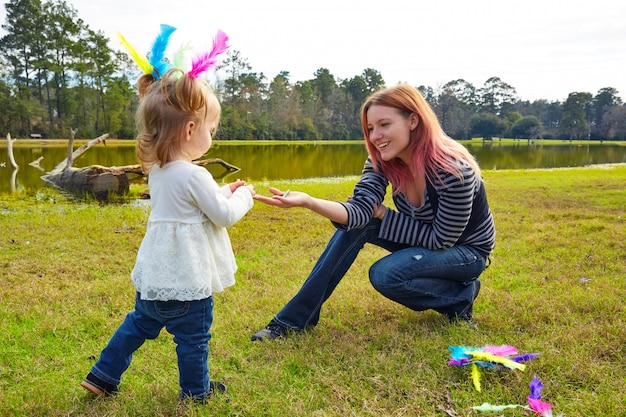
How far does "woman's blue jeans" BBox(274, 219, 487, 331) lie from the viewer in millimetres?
2525

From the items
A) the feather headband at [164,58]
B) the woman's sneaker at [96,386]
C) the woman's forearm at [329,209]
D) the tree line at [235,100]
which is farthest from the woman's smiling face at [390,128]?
the tree line at [235,100]

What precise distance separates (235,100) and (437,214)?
4992 cm

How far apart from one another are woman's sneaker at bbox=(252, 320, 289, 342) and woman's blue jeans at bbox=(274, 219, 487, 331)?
3 centimetres

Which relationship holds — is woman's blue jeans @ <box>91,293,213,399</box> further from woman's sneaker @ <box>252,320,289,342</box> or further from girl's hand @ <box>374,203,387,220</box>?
girl's hand @ <box>374,203,387,220</box>

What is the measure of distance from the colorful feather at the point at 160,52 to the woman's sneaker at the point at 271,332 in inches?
55.5

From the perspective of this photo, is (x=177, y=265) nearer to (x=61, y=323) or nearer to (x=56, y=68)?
(x=61, y=323)

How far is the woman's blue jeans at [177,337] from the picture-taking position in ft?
6.34

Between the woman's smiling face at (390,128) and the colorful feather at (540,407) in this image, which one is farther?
the woman's smiling face at (390,128)

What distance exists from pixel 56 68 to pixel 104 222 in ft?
128

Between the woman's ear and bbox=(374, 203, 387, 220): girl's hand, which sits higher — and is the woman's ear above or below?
above

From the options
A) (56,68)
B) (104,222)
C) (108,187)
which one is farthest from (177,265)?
(56,68)

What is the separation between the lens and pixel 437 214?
8.25 feet

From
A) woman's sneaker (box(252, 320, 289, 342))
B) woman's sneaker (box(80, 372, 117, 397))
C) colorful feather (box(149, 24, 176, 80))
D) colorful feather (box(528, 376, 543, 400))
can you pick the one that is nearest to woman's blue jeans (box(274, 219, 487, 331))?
woman's sneaker (box(252, 320, 289, 342))

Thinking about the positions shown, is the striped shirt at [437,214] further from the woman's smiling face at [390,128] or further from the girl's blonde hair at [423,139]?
the woman's smiling face at [390,128]
